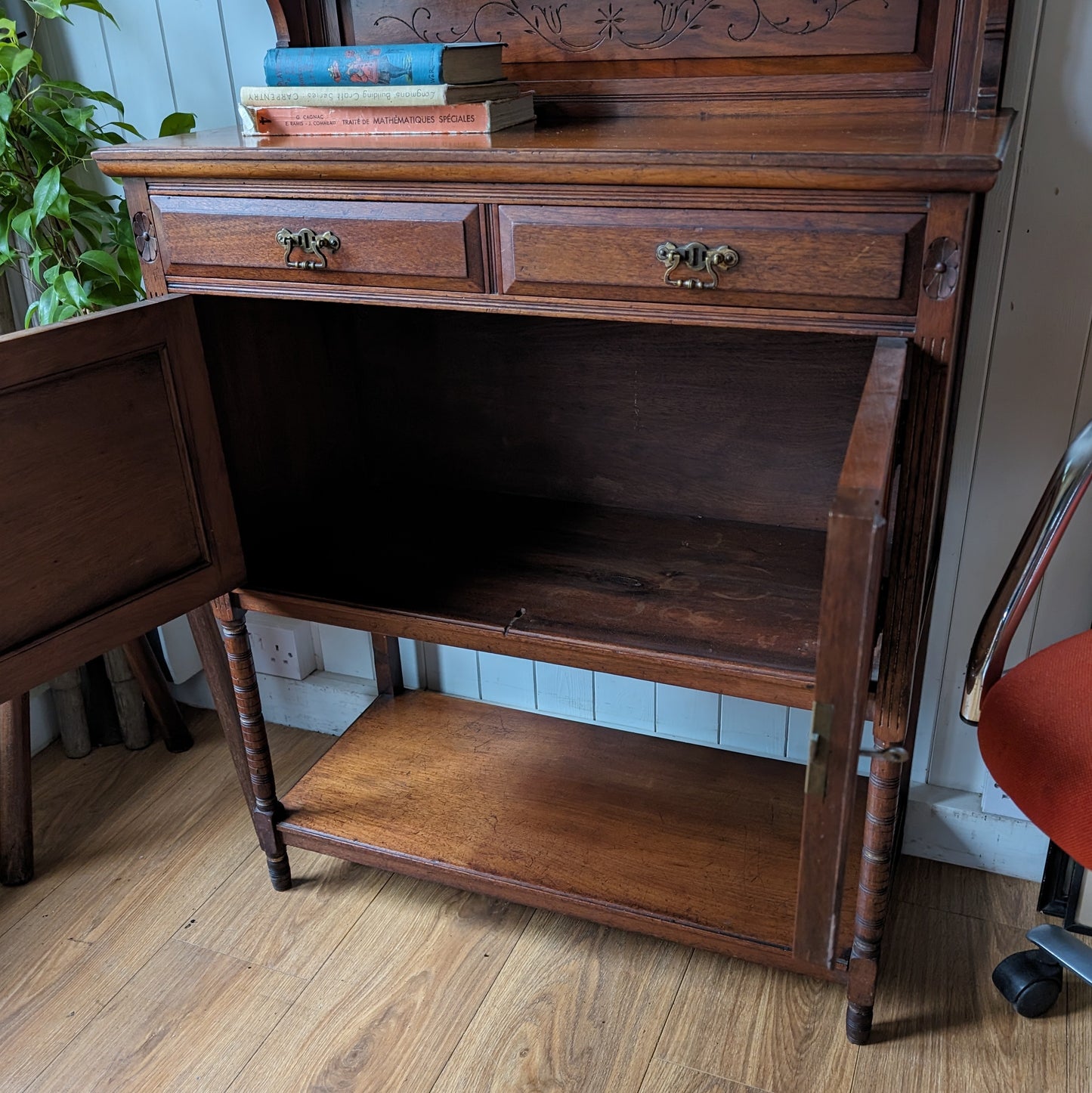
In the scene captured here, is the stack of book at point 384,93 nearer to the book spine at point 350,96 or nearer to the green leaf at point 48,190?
the book spine at point 350,96

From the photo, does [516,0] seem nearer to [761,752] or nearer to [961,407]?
[961,407]

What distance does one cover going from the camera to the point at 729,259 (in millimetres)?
1008

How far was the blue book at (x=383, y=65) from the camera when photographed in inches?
46.0

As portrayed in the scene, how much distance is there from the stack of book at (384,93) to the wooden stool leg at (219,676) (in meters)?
0.72

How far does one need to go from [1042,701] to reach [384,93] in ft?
3.19

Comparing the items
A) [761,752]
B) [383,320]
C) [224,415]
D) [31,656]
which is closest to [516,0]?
[383,320]

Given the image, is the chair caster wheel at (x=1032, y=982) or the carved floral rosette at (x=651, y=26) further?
the chair caster wheel at (x=1032, y=982)

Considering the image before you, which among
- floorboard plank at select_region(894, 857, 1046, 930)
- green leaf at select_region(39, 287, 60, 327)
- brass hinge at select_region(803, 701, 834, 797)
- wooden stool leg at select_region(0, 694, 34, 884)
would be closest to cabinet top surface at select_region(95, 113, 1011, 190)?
green leaf at select_region(39, 287, 60, 327)

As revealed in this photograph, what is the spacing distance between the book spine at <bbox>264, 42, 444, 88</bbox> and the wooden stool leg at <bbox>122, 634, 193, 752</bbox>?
1.01 meters

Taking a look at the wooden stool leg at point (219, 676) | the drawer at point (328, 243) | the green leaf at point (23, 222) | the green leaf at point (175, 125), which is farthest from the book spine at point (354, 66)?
the wooden stool leg at point (219, 676)

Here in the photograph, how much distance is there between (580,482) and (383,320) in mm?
394

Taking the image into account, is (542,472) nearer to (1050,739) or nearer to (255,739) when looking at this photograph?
(255,739)

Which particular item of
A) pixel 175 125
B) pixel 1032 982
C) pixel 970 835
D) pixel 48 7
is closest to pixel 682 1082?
pixel 1032 982

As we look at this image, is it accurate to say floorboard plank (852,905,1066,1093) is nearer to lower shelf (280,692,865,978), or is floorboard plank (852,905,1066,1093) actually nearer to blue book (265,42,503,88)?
lower shelf (280,692,865,978)
